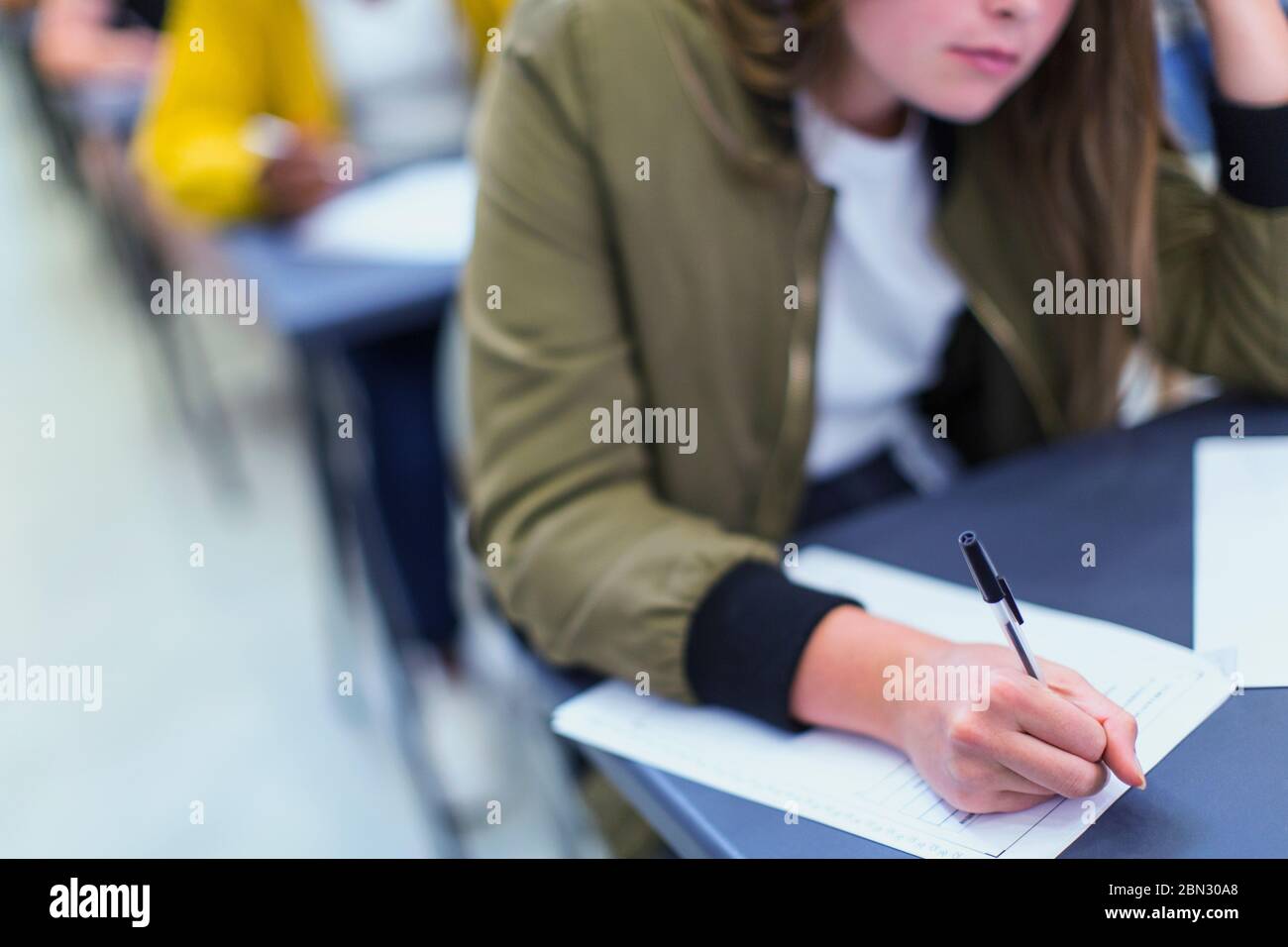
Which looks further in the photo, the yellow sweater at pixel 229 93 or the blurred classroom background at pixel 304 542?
the yellow sweater at pixel 229 93

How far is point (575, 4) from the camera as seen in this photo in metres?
0.79

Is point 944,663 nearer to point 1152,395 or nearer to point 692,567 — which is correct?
point 692,567

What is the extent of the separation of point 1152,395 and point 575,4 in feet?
4.84

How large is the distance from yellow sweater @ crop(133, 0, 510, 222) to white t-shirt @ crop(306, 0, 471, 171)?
59 mm

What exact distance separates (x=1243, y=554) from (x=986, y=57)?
1.21ft

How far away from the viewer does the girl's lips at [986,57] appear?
75 cm

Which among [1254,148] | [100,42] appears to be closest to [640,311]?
[1254,148]

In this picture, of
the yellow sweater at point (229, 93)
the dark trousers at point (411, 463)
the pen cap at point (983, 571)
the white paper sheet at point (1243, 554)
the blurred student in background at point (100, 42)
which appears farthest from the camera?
the blurred student in background at point (100, 42)

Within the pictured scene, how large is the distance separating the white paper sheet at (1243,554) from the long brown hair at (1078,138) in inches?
5.7

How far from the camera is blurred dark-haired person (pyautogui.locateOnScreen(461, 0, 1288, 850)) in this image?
695mm

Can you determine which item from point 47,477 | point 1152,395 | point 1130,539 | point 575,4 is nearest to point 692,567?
point 1130,539

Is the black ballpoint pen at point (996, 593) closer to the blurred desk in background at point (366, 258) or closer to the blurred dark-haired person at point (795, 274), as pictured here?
the blurred dark-haired person at point (795, 274)

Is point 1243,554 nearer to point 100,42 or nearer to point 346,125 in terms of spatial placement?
point 346,125

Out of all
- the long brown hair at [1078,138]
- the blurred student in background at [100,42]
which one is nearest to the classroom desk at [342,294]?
the long brown hair at [1078,138]
